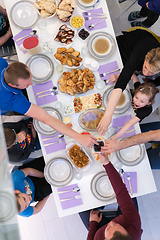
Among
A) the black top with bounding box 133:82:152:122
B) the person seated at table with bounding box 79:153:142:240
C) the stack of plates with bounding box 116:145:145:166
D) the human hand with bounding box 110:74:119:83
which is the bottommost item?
the person seated at table with bounding box 79:153:142:240

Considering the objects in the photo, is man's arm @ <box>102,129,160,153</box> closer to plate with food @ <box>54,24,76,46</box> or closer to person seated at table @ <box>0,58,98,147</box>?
person seated at table @ <box>0,58,98,147</box>

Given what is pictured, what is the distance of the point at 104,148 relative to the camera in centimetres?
166

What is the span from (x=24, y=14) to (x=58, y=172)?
1.62 metres

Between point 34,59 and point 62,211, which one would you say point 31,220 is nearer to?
point 62,211

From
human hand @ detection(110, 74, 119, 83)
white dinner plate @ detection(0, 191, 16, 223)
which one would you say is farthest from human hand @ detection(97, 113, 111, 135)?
white dinner plate @ detection(0, 191, 16, 223)

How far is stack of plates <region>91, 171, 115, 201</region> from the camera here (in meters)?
1.73

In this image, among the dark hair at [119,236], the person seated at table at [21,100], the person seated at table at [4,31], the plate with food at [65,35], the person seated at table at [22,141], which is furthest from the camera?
the person seated at table at [4,31]

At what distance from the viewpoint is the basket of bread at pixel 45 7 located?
71.4 inches

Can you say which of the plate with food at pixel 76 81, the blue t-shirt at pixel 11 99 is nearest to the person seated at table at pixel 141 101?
the plate with food at pixel 76 81

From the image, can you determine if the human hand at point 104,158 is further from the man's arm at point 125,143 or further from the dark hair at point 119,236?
the dark hair at point 119,236

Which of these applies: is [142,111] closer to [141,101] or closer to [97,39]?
[141,101]

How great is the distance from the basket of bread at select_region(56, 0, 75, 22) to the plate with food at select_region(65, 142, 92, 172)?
126cm

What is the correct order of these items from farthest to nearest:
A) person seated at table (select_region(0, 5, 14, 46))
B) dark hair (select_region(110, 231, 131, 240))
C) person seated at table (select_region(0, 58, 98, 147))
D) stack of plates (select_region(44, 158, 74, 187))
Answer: person seated at table (select_region(0, 5, 14, 46)) < stack of plates (select_region(44, 158, 74, 187)) < person seated at table (select_region(0, 58, 98, 147)) < dark hair (select_region(110, 231, 131, 240))

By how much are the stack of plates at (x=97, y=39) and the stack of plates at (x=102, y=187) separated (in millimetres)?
1156
